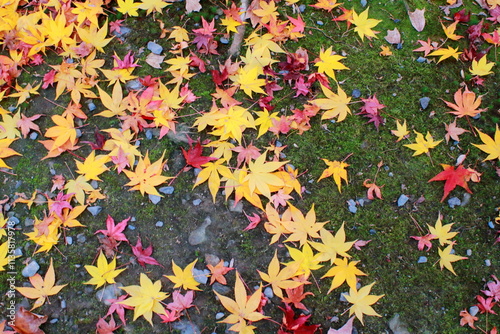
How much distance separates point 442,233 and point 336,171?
0.72 meters

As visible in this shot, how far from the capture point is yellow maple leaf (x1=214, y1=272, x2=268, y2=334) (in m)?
2.09

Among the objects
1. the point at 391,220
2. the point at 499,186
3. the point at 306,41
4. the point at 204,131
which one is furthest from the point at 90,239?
the point at 499,186

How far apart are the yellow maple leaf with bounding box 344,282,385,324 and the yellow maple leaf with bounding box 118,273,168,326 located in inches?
40.8

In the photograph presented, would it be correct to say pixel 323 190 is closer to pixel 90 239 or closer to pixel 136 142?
pixel 136 142

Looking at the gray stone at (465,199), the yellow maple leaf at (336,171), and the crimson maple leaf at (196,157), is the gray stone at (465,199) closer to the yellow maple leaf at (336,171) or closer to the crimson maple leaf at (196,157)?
the yellow maple leaf at (336,171)

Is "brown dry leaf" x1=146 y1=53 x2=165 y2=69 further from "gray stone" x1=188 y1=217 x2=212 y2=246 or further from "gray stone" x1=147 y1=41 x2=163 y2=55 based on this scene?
"gray stone" x1=188 y1=217 x2=212 y2=246

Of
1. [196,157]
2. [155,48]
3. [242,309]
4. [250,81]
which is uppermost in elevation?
[155,48]

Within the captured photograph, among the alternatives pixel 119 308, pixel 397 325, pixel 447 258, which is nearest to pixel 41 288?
pixel 119 308

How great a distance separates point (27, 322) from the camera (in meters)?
2.13

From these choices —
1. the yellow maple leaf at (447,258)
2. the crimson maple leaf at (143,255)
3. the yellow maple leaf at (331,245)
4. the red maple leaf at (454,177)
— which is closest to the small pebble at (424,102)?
the red maple leaf at (454,177)

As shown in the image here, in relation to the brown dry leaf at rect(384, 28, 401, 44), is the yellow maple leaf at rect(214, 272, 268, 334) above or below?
below

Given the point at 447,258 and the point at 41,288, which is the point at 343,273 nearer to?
the point at 447,258

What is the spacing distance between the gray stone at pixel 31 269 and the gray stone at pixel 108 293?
399 millimetres

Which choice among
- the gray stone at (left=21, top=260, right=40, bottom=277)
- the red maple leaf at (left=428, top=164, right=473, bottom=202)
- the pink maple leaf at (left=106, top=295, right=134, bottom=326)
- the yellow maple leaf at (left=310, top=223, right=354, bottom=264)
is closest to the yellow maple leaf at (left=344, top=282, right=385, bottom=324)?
the yellow maple leaf at (left=310, top=223, right=354, bottom=264)
